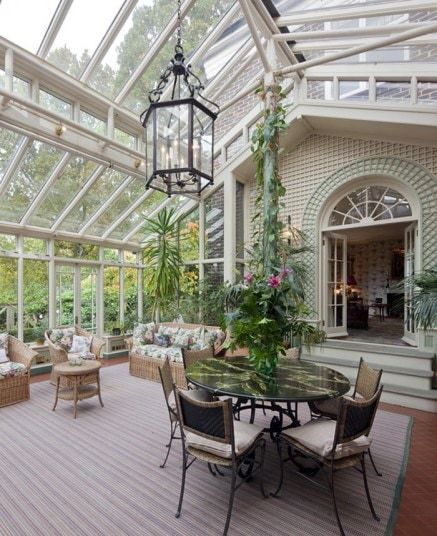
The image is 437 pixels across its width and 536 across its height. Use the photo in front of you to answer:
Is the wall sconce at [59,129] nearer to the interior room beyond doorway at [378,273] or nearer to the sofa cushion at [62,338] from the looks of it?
the sofa cushion at [62,338]

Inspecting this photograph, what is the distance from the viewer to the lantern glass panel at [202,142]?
2720 mm

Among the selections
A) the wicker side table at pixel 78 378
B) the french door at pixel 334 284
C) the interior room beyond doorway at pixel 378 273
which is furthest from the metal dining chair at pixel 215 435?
the interior room beyond doorway at pixel 378 273

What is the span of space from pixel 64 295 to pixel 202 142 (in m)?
5.73

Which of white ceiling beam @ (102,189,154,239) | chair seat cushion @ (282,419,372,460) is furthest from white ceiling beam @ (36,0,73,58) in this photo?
chair seat cushion @ (282,419,372,460)

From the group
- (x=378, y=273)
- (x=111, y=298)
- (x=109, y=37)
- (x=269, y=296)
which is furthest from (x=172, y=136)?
(x=378, y=273)

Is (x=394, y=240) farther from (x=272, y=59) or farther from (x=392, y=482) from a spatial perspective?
(x=392, y=482)

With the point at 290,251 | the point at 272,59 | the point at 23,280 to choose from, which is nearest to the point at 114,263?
the point at 23,280

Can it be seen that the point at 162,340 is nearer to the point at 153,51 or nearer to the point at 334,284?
the point at 334,284

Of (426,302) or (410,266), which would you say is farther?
(410,266)

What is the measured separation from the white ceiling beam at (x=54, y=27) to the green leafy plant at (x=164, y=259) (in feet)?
11.6

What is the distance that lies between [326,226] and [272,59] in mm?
3116

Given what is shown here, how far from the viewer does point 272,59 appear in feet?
16.5

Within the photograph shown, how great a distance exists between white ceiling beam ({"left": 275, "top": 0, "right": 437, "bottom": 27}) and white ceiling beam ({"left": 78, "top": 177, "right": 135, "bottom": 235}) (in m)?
3.60

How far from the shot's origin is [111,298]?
8.33 m
